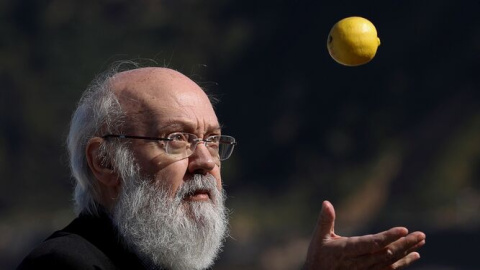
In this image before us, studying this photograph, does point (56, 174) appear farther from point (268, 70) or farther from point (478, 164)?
point (478, 164)

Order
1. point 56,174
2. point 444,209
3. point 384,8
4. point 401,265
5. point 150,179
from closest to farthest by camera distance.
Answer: point 401,265 → point 150,179 → point 444,209 → point 56,174 → point 384,8

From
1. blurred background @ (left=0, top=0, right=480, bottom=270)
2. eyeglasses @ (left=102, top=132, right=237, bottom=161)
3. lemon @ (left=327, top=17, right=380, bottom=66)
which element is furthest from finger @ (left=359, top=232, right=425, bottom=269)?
blurred background @ (left=0, top=0, right=480, bottom=270)

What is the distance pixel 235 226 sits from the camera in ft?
63.7

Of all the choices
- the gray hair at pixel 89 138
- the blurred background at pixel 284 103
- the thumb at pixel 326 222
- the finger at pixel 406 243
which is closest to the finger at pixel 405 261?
the finger at pixel 406 243

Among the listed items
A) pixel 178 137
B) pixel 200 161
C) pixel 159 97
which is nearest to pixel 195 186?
pixel 200 161

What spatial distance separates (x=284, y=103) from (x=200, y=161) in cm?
1839

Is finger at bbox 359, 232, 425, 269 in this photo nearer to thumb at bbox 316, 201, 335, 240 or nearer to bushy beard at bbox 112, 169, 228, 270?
thumb at bbox 316, 201, 335, 240

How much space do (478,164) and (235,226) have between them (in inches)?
199

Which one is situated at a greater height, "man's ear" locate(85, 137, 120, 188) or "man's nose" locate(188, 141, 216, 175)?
"man's nose" locate(188, 141, 216, 175)

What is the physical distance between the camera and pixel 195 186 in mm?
3908

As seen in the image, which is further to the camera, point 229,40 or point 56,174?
point 229,40

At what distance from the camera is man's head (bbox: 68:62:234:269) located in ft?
12.8

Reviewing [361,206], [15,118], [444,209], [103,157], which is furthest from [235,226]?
[103,157]

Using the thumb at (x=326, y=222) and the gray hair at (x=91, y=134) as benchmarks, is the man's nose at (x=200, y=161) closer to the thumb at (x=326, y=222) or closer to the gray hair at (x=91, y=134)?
the gray hair at (x=91, y=134)
